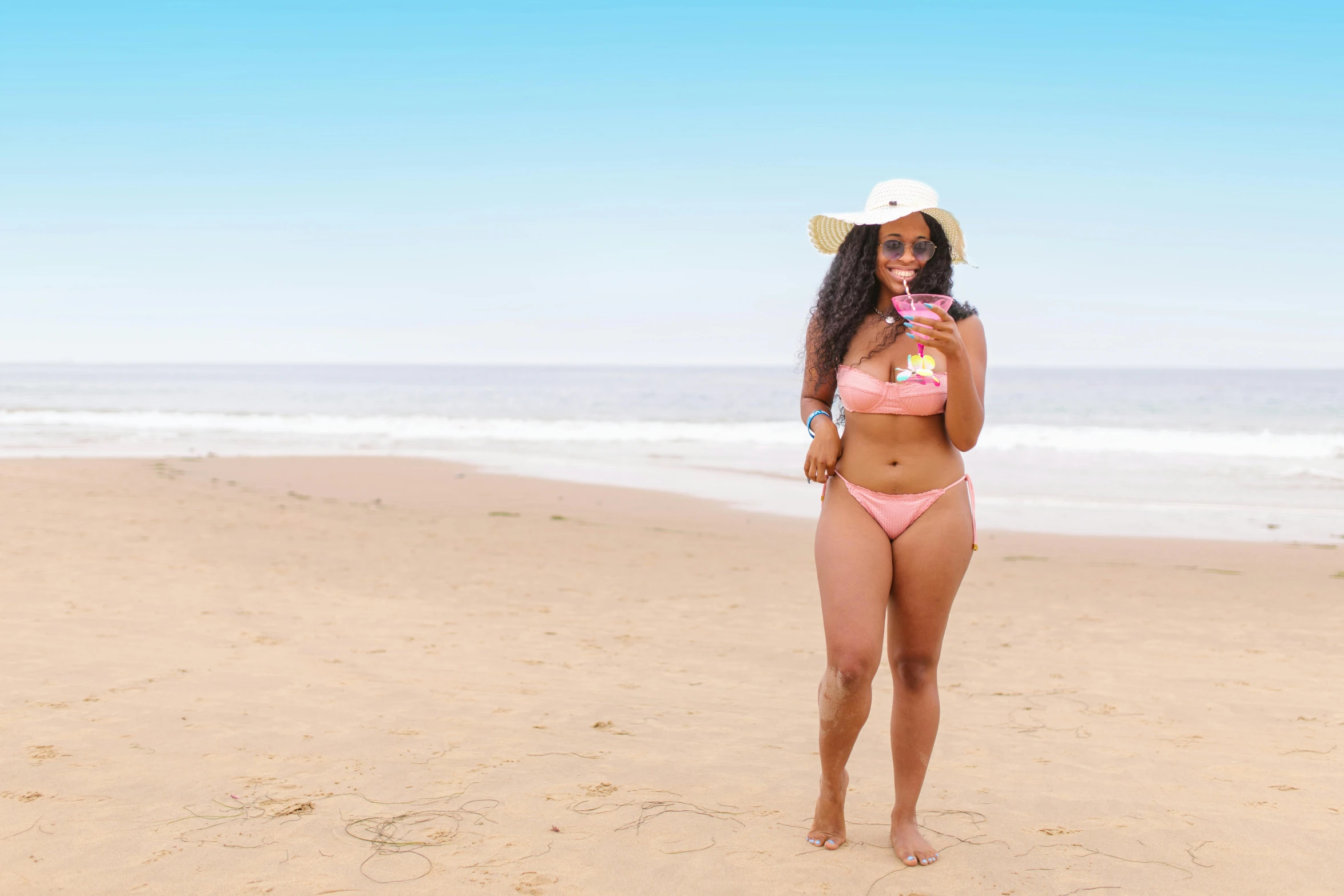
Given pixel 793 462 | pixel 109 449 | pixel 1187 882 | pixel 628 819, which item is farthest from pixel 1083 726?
pixel 109 449

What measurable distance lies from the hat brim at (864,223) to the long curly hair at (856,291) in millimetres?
30

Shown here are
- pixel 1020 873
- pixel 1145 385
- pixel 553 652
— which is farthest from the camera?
pixel 1145 385

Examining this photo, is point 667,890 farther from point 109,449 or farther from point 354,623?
point 109,449

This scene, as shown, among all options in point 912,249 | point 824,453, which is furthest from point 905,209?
point 824,453

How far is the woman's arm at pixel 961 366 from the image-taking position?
→ 293 centimetres

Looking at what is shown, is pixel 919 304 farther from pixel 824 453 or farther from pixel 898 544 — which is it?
pixel 898 544

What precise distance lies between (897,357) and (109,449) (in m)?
23.6

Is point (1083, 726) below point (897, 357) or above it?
below

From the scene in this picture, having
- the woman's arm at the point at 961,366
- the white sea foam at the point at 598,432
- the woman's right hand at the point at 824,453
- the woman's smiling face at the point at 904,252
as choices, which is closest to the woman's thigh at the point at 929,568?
the woman's arm at the point at 961,366

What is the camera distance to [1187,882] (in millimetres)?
3271

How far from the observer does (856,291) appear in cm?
332

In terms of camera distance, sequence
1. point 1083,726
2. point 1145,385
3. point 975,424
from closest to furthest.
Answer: point 975,424, point 1083,726, point 1145,385

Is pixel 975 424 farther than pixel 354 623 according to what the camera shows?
No

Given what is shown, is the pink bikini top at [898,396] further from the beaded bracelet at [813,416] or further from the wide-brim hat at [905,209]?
the wide-brim hat at [905,209]
